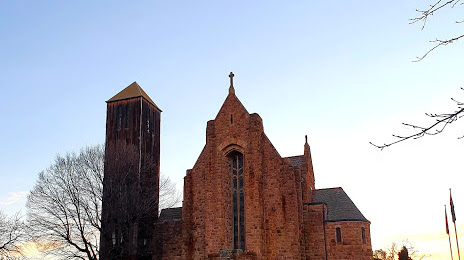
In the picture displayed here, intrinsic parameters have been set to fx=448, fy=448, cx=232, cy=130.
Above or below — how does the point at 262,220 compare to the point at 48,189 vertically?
below

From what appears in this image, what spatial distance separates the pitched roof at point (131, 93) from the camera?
138 ft

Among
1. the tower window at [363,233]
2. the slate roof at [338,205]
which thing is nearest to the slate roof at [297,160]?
the slate roof at [338,205]

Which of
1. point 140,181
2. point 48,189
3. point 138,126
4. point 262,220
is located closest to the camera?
point 262,220

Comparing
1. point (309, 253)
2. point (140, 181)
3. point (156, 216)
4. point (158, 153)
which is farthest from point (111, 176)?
point (309, 253)

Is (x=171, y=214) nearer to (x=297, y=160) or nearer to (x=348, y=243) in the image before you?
(x=297, y=160)

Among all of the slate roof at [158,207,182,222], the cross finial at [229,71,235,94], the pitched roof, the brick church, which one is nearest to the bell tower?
the pitched roof

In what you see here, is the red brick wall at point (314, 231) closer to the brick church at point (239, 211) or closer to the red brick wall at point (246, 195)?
the brick church at point (239, 211)

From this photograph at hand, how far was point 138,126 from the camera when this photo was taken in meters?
40.7

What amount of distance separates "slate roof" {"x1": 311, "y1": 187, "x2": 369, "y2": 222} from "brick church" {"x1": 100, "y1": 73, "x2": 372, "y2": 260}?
66 mm

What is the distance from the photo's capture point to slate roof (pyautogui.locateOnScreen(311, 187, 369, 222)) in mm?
29547

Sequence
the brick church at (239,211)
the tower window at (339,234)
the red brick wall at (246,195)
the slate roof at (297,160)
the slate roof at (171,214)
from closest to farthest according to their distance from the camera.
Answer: the red brick wall at (246,195) < the brick church at (239,211) < the tower window at (339,234) < the slate roof at (297,160) < the slate roof at (171,214)

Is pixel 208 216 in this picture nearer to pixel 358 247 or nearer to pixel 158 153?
pixel 358 247

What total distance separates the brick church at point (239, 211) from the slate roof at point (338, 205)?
66mm

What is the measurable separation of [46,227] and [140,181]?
8090mm
